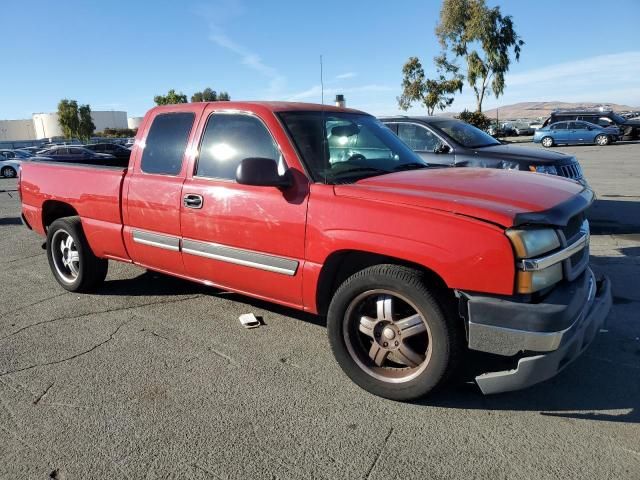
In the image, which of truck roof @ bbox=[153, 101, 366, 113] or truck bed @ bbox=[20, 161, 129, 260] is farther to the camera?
truck bed @ bbox=[20, 161, 129, 260]

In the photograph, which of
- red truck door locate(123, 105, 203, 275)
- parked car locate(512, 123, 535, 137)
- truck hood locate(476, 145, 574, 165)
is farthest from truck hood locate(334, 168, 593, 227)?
parked car locate(512, 123, 535, 137)

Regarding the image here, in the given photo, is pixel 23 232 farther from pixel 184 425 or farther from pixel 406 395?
pixel 406 395

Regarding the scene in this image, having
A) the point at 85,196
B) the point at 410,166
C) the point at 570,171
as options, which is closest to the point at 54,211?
the point at 85,196

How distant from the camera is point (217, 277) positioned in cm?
398

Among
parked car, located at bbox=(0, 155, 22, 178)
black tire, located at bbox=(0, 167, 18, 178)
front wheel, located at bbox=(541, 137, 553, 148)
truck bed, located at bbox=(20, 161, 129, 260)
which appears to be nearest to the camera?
truck bed, located at bbox=(20, 161, 129, 260)

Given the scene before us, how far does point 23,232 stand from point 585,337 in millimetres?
8920

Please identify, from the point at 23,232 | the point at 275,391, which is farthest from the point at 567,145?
the point at 275,391

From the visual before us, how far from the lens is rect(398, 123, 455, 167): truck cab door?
25.1 ft

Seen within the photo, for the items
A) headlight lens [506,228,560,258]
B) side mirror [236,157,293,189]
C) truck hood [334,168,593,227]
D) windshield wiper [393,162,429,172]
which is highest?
side mirror [236,157,293,189]

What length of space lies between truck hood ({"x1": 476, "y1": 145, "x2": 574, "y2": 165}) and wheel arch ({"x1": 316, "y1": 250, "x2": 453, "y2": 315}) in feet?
15.5

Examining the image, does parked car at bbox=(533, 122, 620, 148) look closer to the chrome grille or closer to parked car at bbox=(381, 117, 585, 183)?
parked car at bbox=(381, 117, 585, 183)

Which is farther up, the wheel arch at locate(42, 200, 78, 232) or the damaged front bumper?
the wheel arch at locate(42, 200, 78, 232)

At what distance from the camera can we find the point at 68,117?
9300cm

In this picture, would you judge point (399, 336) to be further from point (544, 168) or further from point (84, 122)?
point (84, 122)
